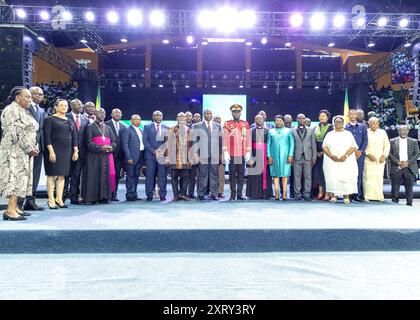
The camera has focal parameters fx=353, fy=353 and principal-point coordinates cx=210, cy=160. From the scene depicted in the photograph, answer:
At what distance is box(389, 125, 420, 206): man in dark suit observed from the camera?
5477 mm

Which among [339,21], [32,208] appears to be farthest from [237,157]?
[339,21]

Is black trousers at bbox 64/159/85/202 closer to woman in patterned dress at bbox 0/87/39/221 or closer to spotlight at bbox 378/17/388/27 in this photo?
woman in patterned dress at bbox 0/87/39/221

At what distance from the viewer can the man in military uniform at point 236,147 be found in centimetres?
538

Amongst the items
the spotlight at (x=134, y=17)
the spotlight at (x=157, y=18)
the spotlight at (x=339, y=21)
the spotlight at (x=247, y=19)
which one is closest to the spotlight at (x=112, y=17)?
the spotlight at (x=134, y=17)

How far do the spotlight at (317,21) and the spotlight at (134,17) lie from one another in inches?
179

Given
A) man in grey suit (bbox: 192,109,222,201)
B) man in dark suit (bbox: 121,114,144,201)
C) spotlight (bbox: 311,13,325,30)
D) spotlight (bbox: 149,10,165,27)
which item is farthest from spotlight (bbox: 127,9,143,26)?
man in grey suit (bbox: 192,109,222,201)

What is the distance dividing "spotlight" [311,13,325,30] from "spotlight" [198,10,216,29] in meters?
2.63

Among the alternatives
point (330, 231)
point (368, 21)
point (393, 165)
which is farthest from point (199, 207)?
point (368, 21)

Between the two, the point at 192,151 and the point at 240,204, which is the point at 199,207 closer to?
the point at 240,204

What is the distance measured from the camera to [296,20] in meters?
9.34

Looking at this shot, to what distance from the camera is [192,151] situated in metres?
5.37

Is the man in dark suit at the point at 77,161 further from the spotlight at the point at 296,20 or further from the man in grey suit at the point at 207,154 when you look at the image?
the spotlight at the point at 296,20

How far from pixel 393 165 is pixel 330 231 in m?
3.00

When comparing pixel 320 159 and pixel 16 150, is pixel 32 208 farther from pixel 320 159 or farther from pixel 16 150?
pixel 320 159
